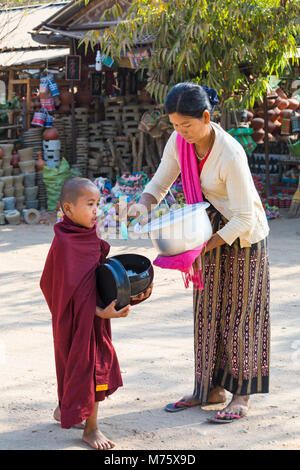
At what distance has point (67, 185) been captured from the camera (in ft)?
8.75

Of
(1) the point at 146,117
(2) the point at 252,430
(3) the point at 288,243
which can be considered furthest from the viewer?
(1) the point at 146,117

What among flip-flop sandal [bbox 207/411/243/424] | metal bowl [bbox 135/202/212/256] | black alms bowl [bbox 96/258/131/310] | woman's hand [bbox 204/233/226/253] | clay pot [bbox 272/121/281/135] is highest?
clay pot [bbox 272/121/281/135]

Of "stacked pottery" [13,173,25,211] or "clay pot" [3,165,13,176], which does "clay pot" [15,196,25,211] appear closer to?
"stacked pottery" [13,173,25,211]

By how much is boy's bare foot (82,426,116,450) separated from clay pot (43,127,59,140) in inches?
305

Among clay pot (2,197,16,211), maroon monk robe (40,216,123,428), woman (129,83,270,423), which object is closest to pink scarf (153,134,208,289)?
woman (129,83,270,423)

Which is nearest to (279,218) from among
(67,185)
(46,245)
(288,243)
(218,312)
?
(288,243)

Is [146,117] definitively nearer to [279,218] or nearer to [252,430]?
[279,218]

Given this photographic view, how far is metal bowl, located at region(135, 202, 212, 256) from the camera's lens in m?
2.59

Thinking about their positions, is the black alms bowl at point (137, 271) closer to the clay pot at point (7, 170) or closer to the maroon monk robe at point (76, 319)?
the maroon monk robe at point (76, 319)

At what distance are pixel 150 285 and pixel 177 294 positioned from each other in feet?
8.87

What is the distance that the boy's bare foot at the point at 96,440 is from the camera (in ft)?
8.89

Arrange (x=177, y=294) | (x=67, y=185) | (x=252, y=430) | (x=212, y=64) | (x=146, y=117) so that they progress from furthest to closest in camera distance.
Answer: (x=146, y=117)
(x=212, y=64)
(x=177, y=294)
(x=252, y=430)
(x=67, y=185)

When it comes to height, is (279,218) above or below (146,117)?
below

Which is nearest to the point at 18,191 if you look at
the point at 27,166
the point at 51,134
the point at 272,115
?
the point at 27,166
